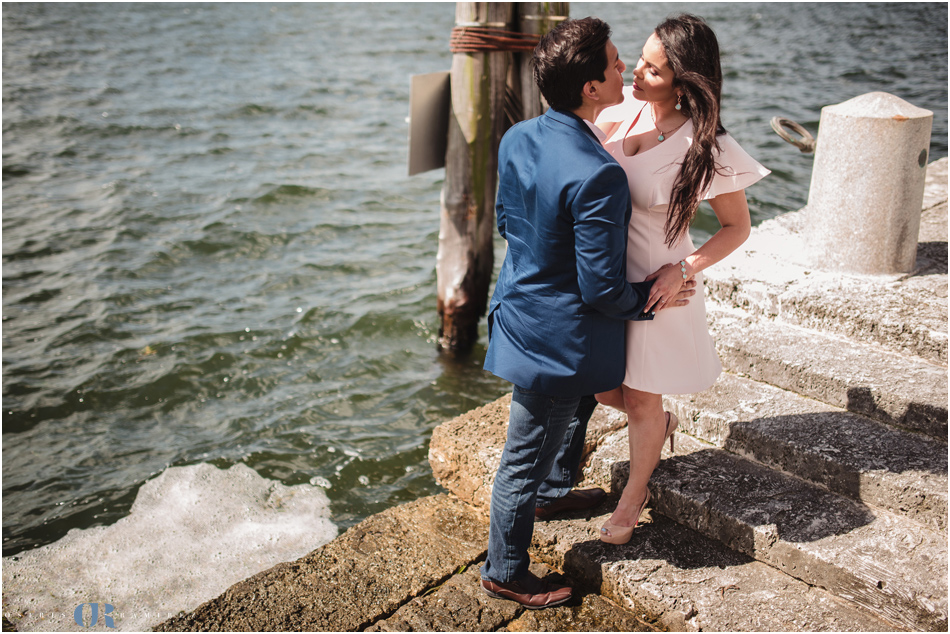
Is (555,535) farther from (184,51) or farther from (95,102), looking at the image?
(184,51)

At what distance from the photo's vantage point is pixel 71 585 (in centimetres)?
370

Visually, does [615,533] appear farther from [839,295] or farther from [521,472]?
[839,295]

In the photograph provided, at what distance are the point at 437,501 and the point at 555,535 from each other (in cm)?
69

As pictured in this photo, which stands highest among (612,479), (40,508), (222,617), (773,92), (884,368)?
(773,92)

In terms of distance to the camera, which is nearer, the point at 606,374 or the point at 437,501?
the point at 606,374

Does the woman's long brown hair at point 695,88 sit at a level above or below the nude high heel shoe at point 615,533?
above

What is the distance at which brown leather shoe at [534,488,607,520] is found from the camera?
3.03 m

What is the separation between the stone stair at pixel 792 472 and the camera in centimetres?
257

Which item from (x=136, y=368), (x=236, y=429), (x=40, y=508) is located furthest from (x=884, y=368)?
(x=136, y=368)

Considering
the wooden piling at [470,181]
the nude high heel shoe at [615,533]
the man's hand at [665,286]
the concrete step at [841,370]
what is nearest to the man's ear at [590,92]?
the man's hand at [665,286]

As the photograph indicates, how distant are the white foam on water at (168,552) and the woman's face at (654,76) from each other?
281cm

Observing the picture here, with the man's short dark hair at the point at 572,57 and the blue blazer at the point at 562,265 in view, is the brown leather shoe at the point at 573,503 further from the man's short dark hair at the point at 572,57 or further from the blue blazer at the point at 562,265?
the man's short dark hair at the point at 572,57

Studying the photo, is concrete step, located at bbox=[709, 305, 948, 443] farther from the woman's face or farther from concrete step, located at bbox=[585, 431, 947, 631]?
the woman's face

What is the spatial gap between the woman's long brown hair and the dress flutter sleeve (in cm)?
4
